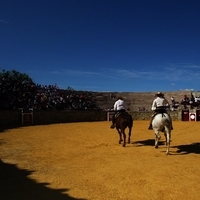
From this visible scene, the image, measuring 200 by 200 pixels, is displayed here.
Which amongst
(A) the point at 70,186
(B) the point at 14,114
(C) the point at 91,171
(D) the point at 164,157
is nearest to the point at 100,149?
(D) the point at 164,157

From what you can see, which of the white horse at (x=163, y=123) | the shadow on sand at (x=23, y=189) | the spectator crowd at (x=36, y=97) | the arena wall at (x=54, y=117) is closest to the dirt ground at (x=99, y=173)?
the shadow on sand at (x=23, y=189)

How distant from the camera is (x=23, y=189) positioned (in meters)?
7.18

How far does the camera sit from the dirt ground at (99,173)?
686cm

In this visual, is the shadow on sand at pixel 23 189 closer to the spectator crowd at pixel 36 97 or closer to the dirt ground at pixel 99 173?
the dirt ground at pixel 99 173

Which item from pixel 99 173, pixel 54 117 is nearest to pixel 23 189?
pixel 99 173

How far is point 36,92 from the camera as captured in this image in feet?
112

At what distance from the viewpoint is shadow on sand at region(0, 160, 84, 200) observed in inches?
260

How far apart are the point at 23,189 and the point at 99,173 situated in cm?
243

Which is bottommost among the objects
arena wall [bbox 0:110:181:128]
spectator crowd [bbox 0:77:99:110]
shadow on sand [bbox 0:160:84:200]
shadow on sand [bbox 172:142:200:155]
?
shadow on sand [bbox 0:160:84:200]

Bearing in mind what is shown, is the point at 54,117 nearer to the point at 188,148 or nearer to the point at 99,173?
the point at 188,148

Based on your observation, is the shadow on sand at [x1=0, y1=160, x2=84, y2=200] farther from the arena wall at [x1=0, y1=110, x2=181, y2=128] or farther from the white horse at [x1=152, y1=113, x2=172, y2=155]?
the arena wall at [x1=0, y1=110, x2=181, y2=128]

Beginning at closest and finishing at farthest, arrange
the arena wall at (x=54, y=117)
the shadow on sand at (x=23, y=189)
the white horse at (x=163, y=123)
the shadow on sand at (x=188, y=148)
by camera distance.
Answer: the shadow on sand at (x=23, y=189)
the white horse at (x=163, y=123)
the shadow on sand at (x=188, y=148)
the arena wall at (x=54, y=117)

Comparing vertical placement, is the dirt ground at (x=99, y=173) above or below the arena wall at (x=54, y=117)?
below

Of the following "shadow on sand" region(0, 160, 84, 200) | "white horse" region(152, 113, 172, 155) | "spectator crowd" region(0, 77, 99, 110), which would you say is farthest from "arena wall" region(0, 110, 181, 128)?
"shadow on sand" region(0, 160, 84, 200)
